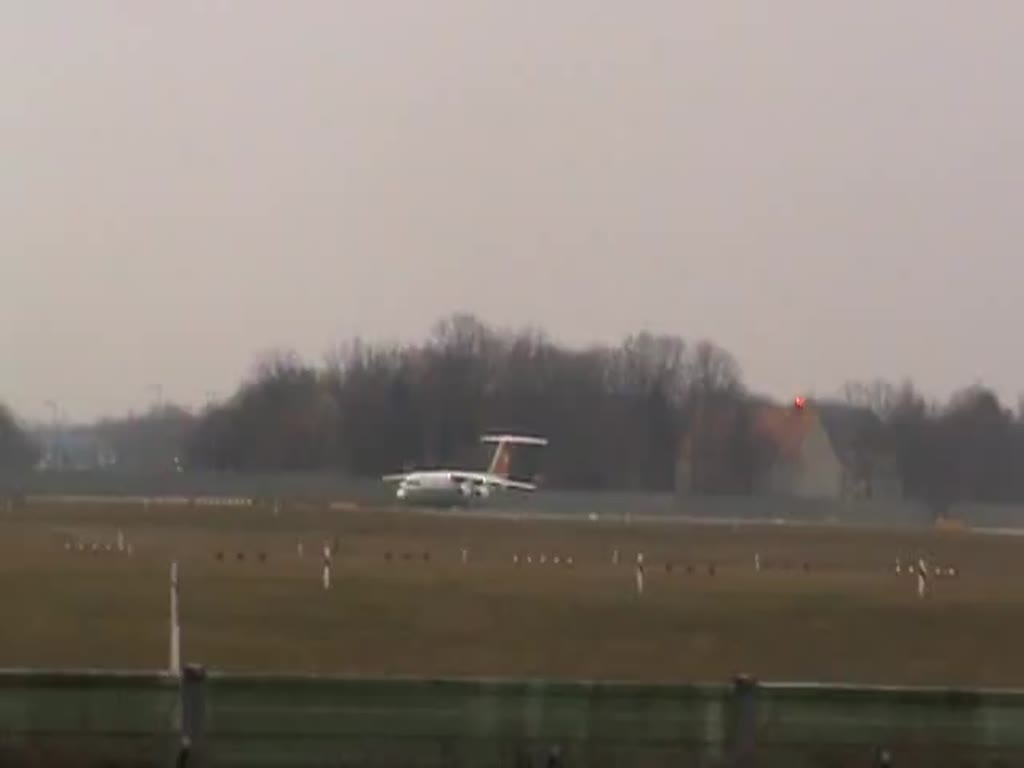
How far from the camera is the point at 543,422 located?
440 feet

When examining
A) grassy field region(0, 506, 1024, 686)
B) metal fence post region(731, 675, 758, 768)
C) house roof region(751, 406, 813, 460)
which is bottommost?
grassy field region(0, 506, 1024, 686)

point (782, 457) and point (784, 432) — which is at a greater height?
point (784, 432)

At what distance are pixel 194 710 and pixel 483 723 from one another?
182 centimetres

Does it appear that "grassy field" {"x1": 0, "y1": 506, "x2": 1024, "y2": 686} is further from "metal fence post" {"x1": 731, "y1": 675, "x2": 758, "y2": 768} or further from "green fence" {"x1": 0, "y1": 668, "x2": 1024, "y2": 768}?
"metal fence post" {"x1": 731, "y1": 675, "x2": 758, "y2": 768}

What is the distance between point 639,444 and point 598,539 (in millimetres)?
69989

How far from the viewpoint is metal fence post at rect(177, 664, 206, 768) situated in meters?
11.3

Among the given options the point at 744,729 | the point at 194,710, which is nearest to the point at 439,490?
the point at 744,729

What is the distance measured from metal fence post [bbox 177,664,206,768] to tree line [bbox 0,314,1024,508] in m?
109

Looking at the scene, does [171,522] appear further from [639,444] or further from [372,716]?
[639,444]

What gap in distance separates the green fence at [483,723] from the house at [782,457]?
115 metres

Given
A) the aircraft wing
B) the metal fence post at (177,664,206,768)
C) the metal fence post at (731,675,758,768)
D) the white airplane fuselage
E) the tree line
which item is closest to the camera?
the metal fence post at (177,664,206,768)

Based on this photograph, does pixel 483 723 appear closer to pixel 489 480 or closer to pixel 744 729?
pixel 744 729

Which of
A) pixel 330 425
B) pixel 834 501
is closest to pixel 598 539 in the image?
pixel 834 501

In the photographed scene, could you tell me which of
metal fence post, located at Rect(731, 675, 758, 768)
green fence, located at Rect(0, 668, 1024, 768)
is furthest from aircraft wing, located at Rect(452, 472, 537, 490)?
metal fence post, located at Rect(731, 675, 758, 768)
